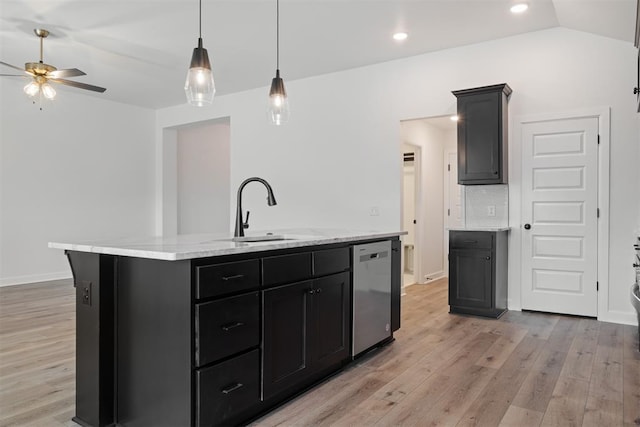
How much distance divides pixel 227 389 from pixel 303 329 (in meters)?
0.57

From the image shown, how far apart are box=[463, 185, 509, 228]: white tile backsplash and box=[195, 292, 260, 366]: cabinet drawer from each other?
3.34 meters

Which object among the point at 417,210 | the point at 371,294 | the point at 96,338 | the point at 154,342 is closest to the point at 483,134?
the point at 417,210

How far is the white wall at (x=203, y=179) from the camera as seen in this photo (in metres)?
8.55

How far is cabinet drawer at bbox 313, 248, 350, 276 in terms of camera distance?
2.48 m

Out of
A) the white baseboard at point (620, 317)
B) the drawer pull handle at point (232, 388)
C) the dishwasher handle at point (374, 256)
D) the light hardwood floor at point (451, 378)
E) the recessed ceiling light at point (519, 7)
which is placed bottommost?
the light hardwood floor at point (451, 378)

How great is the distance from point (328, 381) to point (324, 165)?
12.1ft

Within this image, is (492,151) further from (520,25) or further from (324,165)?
(324,165)

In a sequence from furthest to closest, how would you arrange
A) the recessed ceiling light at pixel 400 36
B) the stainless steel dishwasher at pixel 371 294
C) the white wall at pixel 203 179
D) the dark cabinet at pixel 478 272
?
the white wall at pixel 203 179 → the recessed ceiling light at pixel 400 36 → the dark cabinet at pixel 478 272 → the stainless steel dishwasher at pixel 371 294

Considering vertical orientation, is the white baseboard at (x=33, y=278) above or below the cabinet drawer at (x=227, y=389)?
below

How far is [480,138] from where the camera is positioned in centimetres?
438

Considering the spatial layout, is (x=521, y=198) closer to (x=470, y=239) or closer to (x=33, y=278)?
(x=470, y=239)

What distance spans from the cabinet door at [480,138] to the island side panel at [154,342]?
135 inches

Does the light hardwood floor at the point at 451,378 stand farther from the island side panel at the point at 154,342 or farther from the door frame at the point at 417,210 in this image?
the door frame at the point at 417,210

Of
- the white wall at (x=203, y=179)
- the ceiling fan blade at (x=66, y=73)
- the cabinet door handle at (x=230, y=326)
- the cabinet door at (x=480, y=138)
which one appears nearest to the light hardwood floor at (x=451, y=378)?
the cabinet door handle at (x=230, y=326)
